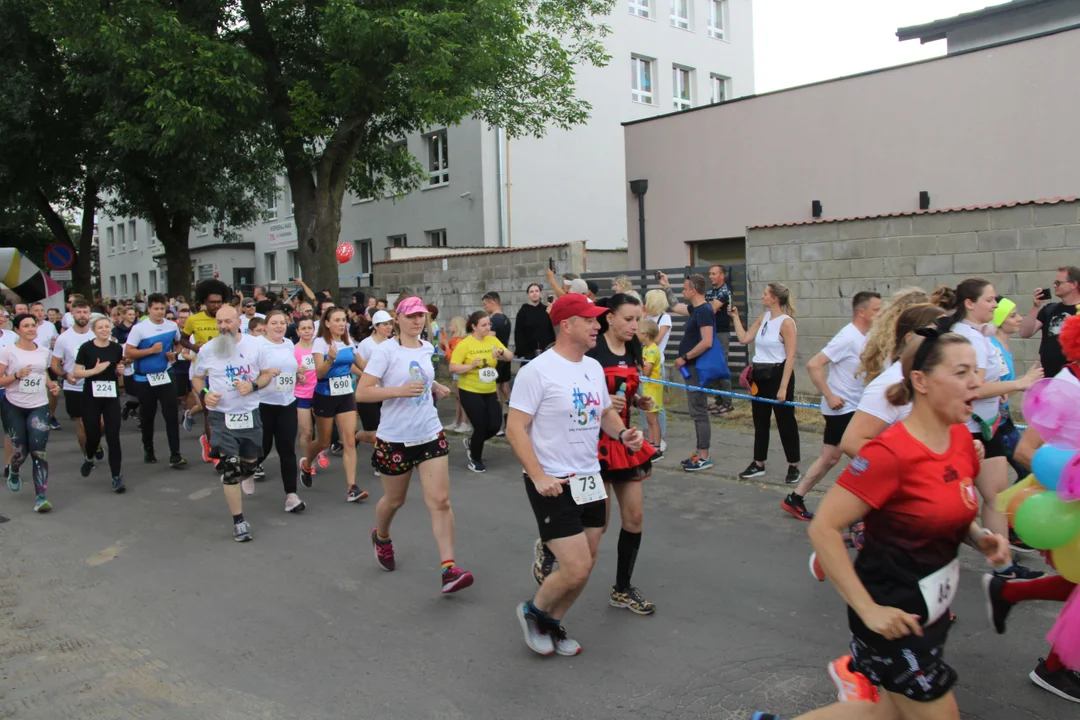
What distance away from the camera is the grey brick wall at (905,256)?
31.3ft

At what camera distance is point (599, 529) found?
4516 mm

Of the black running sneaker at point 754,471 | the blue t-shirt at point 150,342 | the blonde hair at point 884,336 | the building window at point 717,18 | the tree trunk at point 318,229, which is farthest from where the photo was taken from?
the building window at point 717,18

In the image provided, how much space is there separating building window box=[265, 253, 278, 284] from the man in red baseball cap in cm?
3622

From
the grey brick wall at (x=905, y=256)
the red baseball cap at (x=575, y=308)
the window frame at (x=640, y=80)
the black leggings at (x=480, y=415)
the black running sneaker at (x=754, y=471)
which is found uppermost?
the window frame at (x=640, y=80)

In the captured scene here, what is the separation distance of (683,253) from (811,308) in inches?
306

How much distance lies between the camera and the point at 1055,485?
3.08 m

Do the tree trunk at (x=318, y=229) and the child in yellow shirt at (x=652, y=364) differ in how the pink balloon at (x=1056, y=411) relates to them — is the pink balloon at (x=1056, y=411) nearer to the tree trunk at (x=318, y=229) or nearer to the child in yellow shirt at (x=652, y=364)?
the child in yellow shirt at (x=652, y=364)

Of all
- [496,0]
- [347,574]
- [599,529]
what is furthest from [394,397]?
[496,0]

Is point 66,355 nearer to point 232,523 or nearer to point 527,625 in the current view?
point 232,523

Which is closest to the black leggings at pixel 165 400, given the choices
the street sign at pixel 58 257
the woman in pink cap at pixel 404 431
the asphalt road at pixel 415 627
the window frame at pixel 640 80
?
the asphalt road at pixel 415 627

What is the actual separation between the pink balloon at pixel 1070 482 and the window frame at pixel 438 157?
25864 mm

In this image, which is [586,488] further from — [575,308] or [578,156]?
[578,156]

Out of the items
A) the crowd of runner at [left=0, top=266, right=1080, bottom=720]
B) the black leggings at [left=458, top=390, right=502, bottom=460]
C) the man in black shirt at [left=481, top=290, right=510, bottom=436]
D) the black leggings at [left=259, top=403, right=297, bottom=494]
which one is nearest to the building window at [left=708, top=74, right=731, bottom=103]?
the crowd of runner at [left=0, top=266, right=1080, bottom=720]

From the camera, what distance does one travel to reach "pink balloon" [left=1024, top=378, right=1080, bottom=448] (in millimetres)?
3188
